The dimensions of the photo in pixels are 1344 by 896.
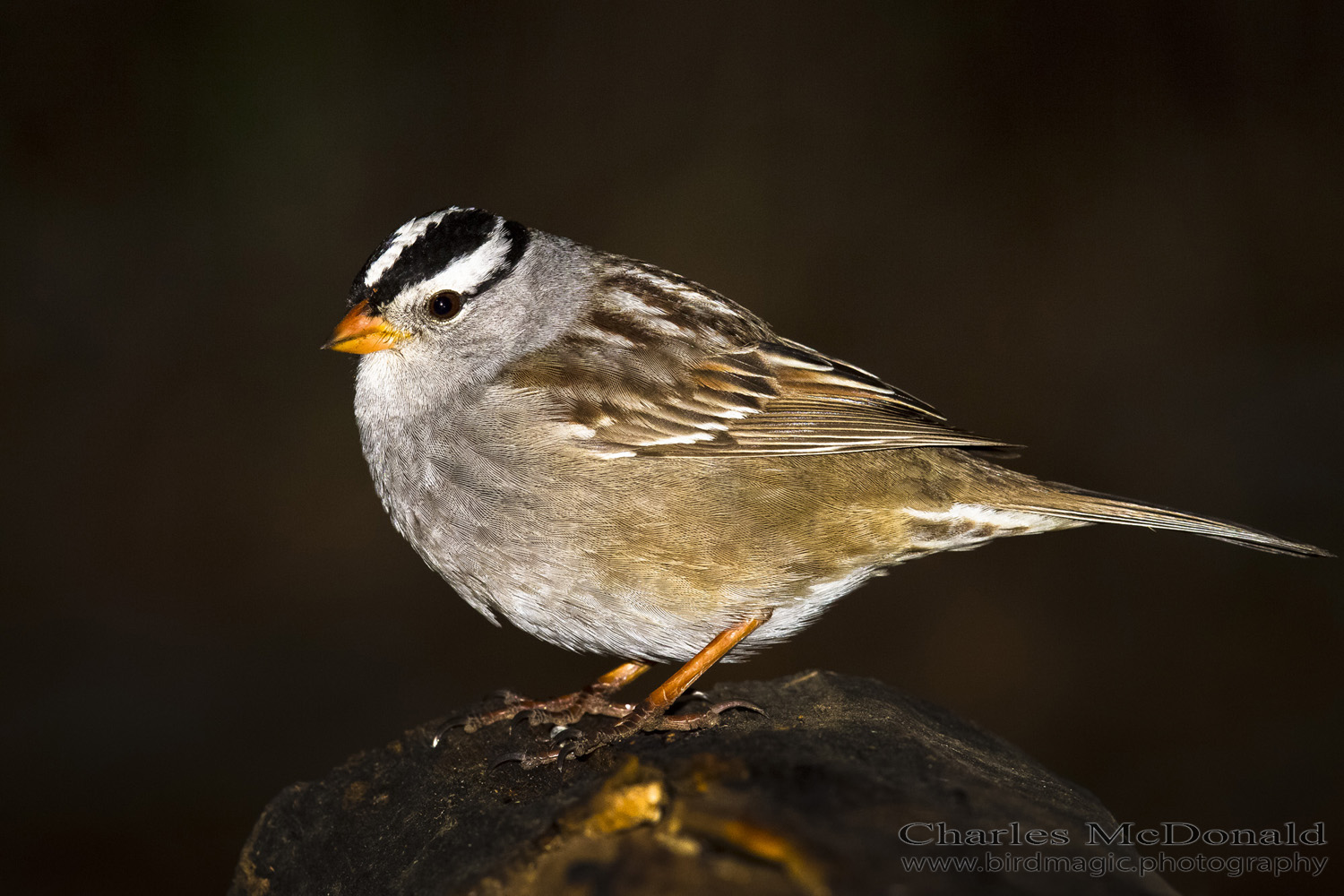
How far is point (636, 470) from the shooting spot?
9.86 ft

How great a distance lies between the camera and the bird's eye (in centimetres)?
329

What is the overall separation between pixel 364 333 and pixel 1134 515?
2.40 metres

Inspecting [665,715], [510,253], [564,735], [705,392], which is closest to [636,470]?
[705,392]

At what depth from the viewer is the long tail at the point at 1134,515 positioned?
2984mm

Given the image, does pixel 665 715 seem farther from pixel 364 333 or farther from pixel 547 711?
pixel 364 333

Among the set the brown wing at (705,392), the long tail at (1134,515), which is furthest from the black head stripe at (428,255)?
the long tail at (1134,515)

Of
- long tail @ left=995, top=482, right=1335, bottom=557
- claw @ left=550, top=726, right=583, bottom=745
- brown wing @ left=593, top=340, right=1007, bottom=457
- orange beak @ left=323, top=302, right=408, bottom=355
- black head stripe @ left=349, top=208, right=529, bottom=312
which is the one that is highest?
black head stripe @ left=349, top=208, right=529, bottom=312

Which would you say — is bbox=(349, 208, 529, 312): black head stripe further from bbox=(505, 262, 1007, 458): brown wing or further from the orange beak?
bbox=(505, 262, 1007, 458): brown wing

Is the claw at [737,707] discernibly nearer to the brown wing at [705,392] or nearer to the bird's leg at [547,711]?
the bird's leg at [547,711]

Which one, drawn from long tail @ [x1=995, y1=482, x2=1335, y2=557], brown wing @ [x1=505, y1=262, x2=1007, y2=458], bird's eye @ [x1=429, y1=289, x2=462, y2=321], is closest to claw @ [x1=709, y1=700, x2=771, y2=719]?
brown wing @ [x1=505, y1=262, x2=1007, y2=458]

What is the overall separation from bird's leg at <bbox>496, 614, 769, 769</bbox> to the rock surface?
5cm

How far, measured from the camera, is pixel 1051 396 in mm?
6129

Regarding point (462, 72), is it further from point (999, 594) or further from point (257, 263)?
point (999, 594)

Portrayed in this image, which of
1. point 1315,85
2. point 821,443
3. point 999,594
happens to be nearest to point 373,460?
point 821,443
